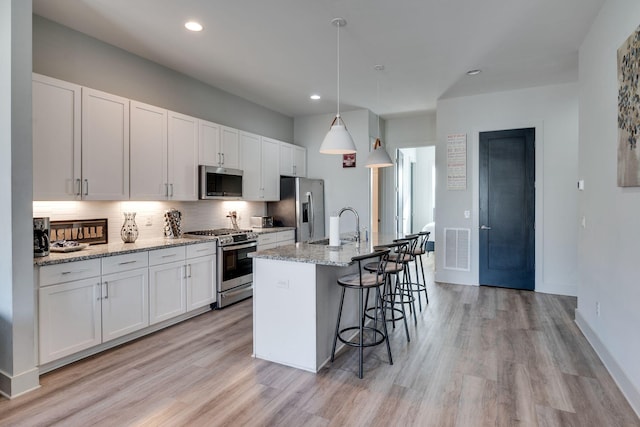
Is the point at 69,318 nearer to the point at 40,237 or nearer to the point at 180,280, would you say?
the point at 40,237

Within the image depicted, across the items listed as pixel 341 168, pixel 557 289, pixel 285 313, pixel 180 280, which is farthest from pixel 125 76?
pixel 557 289

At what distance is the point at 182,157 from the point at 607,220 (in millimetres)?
4102

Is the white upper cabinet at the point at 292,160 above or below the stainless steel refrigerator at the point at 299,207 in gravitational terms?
above

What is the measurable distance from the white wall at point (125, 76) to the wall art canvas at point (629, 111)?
4279mm

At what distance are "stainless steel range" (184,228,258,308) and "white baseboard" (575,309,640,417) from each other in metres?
3.41

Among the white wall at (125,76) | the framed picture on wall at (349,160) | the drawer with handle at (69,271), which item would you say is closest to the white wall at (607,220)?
the framed picture on wall at (349,160)

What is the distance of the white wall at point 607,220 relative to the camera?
2.28 meters

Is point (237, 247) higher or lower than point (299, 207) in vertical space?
lower

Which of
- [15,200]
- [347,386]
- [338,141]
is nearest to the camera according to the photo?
[15,200]

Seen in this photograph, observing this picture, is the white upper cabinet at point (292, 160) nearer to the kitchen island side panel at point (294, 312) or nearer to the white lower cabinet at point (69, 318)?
the kitchen island side panel at point (294, 312)

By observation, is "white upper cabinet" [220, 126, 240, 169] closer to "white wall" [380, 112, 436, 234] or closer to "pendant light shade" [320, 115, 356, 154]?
"pendant light shade" [320, 115, 356, 154]

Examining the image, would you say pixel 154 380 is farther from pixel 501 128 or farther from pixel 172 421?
pixel 501 128

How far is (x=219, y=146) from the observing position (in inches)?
183

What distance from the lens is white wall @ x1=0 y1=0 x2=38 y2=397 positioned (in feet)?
7.65
